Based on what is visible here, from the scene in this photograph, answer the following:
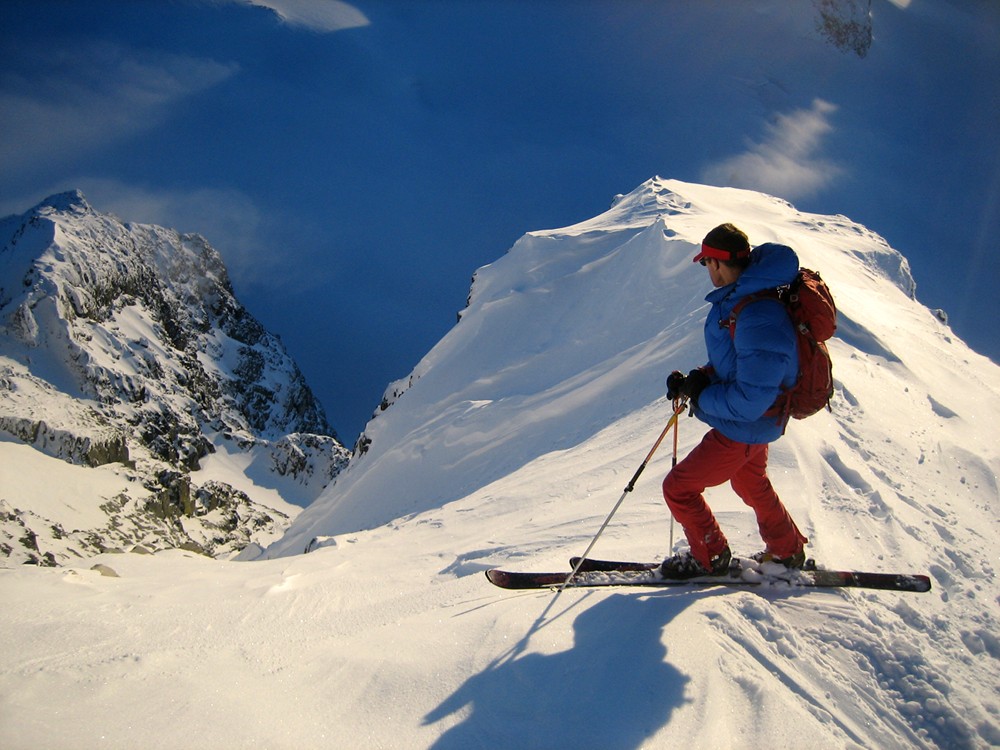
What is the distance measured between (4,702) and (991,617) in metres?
6.29

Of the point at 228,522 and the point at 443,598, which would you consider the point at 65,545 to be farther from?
the point at 443,598

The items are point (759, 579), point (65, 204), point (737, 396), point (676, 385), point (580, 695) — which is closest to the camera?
point (580, 695)

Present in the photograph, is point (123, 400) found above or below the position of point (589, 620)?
below

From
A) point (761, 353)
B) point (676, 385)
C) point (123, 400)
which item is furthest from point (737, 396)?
point (123, 400)

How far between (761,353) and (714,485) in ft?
3.51

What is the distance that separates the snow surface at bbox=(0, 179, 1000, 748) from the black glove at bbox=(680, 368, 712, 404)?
1435mm

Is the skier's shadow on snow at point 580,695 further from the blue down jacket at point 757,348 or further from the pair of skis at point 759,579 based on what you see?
the blue down jacket at point 757,348

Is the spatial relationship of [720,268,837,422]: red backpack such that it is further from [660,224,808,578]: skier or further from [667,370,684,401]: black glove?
[667,370,684,401]: black glove

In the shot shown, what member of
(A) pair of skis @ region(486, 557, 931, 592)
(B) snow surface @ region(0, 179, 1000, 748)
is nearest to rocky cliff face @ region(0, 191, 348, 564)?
(B) snow surface @ region(0, 179, 1000, 748)

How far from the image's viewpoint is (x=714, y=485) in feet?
15.4

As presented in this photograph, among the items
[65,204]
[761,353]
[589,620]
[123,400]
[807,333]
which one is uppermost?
[65,204]

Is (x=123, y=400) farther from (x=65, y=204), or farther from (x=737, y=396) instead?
(x=737, y=396)

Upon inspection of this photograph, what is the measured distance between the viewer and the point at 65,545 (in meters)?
111

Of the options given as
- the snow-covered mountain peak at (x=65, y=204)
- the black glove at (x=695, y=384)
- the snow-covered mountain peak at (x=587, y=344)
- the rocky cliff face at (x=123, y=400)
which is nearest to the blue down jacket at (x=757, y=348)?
the black glove at (x=695, y=384)
